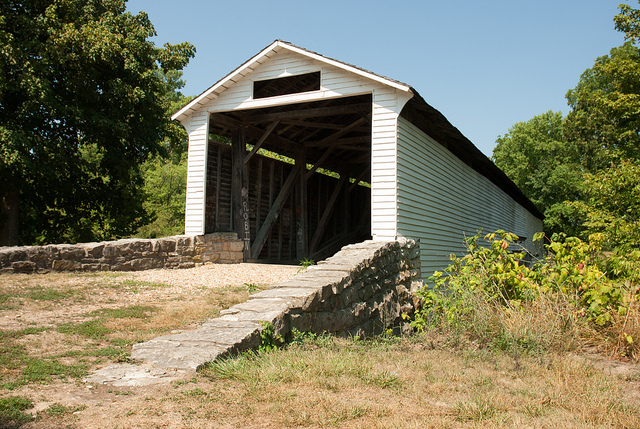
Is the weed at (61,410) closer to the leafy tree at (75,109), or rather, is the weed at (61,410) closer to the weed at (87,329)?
the weed at (87,329)

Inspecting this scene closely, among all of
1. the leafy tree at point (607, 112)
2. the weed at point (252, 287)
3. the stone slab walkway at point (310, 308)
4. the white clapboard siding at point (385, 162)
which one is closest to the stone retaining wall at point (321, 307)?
the stone slab walkway at point (310, 308)

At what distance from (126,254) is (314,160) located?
25.6 feet

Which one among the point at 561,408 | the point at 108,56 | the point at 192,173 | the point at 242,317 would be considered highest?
the point at 108,56

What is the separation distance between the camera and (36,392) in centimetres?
322

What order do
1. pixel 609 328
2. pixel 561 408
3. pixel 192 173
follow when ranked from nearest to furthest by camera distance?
pixel 561 408 → pixel 609 328 → pixel 192 173

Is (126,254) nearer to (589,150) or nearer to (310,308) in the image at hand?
(310,308)

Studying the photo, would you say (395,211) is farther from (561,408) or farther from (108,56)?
(108,56)

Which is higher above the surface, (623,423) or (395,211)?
(395,211)

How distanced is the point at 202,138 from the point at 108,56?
225 inches

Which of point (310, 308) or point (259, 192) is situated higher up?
point (259, 192)

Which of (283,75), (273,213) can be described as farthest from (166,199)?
(283,75)

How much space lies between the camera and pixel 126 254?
9523 mm

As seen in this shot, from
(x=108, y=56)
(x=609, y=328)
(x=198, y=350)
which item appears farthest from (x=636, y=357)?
(x=108, y=56)

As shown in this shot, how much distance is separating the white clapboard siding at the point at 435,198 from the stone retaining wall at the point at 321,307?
3.33ft
